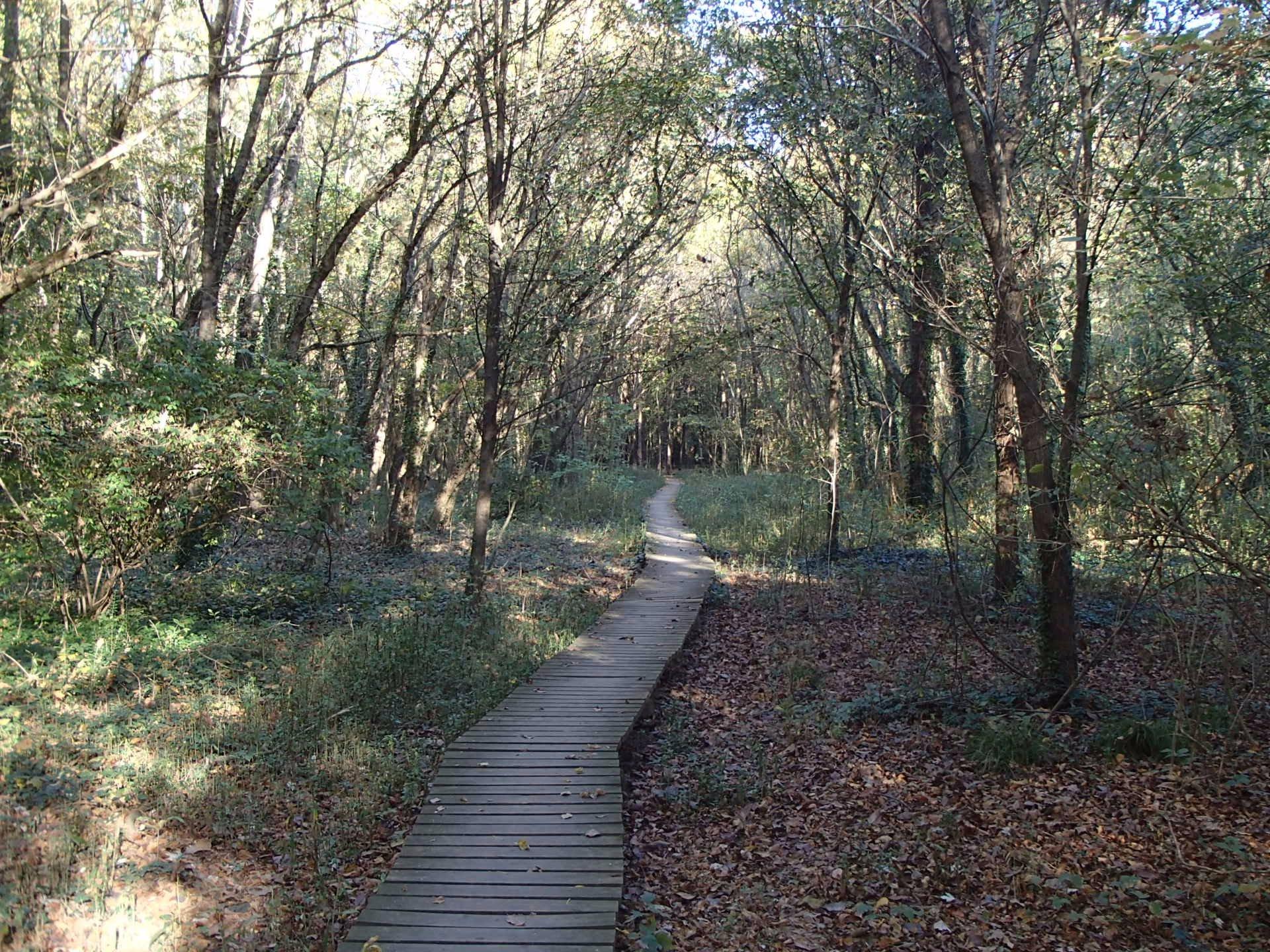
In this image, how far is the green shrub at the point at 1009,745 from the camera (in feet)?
20.1

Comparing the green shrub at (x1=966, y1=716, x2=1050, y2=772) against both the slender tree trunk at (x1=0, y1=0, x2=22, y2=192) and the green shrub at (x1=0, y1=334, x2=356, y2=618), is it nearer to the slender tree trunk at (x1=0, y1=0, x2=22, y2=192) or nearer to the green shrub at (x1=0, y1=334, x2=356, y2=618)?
the green shrub at (x1=0, y1=334, x2=356, y2=618)

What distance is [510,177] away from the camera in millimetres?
11266

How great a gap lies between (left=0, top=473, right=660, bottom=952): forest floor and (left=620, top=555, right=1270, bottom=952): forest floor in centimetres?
173

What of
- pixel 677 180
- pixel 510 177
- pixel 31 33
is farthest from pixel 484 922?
pixel 31 33

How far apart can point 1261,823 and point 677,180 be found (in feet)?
36.4

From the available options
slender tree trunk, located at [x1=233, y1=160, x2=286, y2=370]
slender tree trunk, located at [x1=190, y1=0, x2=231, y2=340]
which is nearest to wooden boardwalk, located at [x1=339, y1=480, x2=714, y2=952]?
slender tree trunk, located at [x1=190, y1=0, x2=231, y2=340]

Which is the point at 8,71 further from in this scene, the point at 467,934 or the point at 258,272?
the point at 467,934

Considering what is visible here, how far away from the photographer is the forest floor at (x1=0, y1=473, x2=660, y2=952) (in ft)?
14.3

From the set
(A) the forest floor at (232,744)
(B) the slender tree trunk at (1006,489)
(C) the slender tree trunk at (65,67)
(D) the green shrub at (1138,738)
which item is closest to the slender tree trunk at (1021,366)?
(D) the green shrub at (1138,738)

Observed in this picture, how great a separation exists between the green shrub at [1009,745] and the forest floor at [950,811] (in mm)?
12

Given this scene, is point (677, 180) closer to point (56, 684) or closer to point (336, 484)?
point (336, 484)

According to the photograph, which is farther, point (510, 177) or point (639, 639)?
point (510, 177)

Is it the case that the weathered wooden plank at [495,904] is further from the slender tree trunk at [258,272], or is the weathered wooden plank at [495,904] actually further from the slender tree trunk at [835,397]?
the slender tree trunk at [835,397]

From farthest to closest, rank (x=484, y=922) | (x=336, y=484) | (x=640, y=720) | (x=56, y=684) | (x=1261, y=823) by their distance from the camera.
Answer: (x=336, y=484) → (x=640, y=720) → (x=56, y=684) → (x=1261, y=823) → (x=484, y=922)
